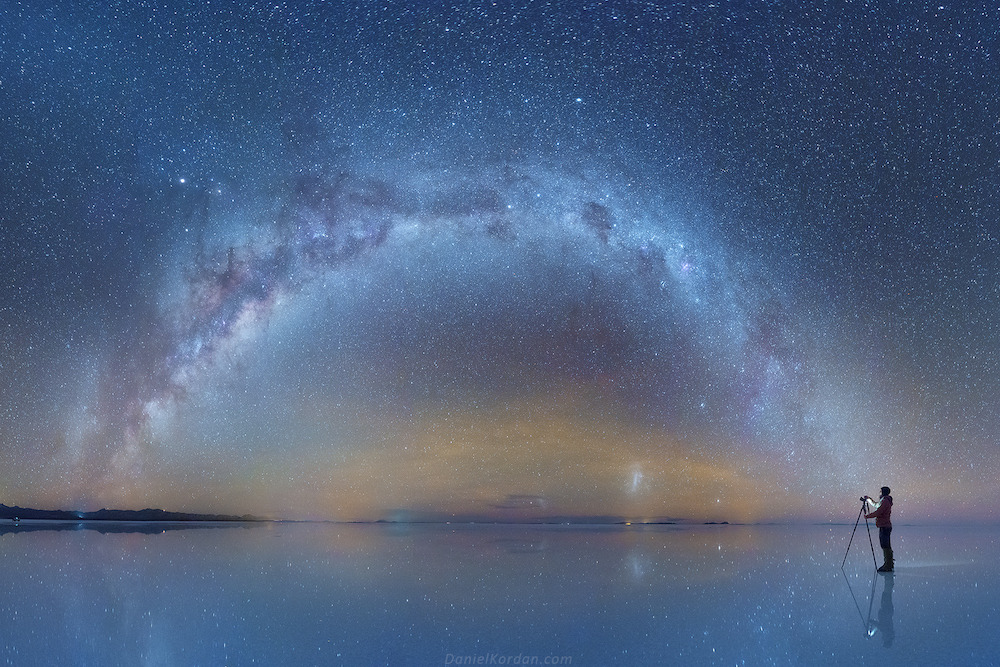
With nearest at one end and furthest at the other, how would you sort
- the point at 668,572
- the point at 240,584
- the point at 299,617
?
the point at 299,617
the point at 240,584
the point at 668,572

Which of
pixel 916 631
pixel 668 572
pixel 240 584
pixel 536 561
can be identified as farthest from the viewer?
pixel 536 561

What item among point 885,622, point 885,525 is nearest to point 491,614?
point 885,622

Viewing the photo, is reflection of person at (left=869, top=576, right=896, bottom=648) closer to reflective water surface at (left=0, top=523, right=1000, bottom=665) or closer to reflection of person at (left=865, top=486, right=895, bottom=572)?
reflective water surface at (left=0, top=523, right=1000, bottom=665)

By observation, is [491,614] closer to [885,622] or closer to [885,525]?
[885,622]

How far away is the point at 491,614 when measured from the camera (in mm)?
6637

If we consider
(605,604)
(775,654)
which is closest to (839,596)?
(605,604)

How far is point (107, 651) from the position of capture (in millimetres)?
5223

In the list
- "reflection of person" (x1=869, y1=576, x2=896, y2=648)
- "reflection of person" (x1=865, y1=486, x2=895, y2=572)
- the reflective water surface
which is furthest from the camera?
"reflection of person" (x1=865, y1=486, x2=895, y2=572)

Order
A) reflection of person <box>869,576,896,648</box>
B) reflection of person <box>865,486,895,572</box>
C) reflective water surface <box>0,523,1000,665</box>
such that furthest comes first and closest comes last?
reflection of person <box>865,486,895,572</box>, reflection of person <box>869,576,896,648</box>, reflective water surface <box>0,523,1000,665</box>

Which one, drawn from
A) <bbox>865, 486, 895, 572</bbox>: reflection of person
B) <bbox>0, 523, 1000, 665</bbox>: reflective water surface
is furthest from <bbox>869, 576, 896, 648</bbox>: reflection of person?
<bbox>865, 486, 895, 572</bbox>: reflection of person

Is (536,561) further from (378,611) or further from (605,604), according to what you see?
(378,611)

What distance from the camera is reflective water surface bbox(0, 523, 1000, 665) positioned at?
5.10m

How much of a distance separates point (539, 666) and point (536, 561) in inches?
319

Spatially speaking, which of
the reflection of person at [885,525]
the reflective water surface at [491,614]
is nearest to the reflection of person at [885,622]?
the reflective water surface at [491,614]
